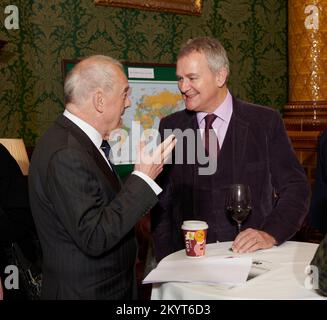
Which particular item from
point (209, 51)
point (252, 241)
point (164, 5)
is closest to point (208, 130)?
point (209, 51)

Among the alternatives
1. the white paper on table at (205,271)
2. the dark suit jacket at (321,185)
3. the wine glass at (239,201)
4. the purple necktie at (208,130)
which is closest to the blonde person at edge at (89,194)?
the white paper on table at (205,271)

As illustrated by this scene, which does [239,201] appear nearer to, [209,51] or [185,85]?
[185,85]

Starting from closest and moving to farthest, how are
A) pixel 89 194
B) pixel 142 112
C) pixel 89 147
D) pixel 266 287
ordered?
pixel 266 287
pixel 89 194
pixel 89 147
pixel 142 112

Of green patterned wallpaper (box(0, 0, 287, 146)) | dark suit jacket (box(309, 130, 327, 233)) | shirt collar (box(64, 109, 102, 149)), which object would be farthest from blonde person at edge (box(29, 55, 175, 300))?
green patterned wallpaper (box(0, 0, 287, 146))

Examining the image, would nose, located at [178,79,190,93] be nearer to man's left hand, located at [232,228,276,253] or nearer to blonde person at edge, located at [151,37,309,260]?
blonde person at edge, located at [151,37,309,260]

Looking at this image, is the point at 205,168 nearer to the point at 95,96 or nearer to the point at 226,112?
the point at 226,112

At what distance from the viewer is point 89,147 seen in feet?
6.19

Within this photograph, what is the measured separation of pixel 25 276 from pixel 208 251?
0.83 meters

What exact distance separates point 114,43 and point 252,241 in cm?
276

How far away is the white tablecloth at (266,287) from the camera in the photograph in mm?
1552

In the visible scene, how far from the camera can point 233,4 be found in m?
5.05

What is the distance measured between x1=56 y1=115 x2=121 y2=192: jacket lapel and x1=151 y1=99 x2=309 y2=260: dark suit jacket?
701 mm

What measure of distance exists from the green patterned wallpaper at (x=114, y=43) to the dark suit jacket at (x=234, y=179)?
1.72m
